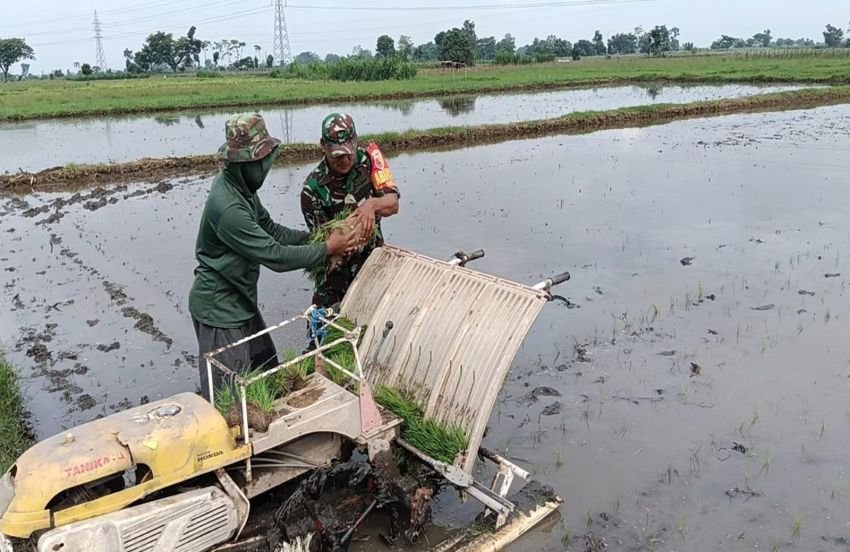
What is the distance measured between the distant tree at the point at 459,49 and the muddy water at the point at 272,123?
28.7 metres

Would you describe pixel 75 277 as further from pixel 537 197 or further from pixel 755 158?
pixel 755 158

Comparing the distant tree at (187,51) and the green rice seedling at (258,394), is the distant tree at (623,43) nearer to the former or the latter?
the distant tree at (187,51)

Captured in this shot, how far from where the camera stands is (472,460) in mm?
3449

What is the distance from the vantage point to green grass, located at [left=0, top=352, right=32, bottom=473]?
14.4 ft

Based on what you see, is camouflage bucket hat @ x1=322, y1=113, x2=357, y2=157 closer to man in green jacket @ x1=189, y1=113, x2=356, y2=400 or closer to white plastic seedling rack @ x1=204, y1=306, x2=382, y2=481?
man in green jacket @ x1=189, y1=113, x2=356, y2=400

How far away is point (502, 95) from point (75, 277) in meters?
28.1

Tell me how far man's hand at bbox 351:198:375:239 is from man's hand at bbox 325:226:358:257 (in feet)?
Answer: 0.39

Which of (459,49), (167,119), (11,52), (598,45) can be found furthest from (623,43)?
(167,119)

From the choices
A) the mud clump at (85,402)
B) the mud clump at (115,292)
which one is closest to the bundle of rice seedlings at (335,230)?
the mud clump at (85,402)

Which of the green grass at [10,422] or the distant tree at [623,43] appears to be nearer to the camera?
the green grass at [10,422]

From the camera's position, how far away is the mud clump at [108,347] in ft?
21.1

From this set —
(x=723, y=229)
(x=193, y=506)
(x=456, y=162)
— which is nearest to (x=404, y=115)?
(x=456, y=162)

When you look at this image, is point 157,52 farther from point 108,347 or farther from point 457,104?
point 108,347

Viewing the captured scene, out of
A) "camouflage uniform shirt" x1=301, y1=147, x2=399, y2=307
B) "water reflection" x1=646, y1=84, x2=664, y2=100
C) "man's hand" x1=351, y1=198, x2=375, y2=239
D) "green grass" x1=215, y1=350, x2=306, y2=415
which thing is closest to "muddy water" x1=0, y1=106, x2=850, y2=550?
"green grass" x1=215, y1=350, x2=306, y2=415
